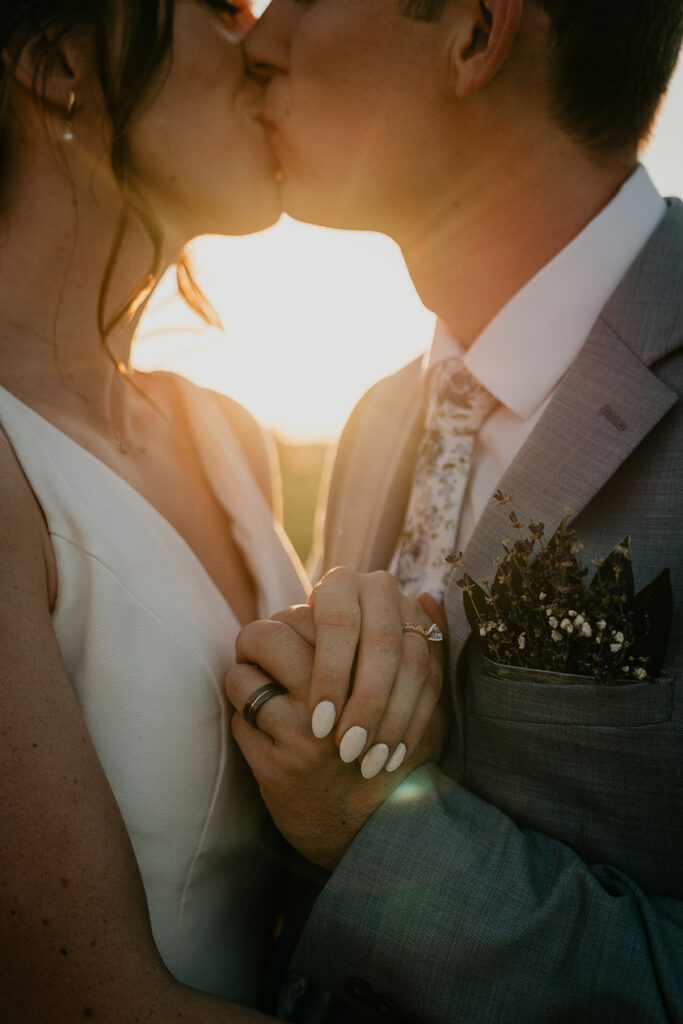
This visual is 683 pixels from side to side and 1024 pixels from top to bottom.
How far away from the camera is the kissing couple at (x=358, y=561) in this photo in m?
1.66

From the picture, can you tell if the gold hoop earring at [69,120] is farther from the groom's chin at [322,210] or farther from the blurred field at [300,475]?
the blurred field at [300,475]

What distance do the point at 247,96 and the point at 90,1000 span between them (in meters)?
2.90

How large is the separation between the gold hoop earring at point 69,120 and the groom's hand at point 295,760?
1792 mm

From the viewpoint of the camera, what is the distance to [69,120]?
238 centimetres

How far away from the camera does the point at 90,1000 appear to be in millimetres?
1433

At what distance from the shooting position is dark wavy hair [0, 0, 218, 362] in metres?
2.25

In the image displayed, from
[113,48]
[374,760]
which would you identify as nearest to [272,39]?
[113,48]

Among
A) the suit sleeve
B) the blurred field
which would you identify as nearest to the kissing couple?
the suit sleeve

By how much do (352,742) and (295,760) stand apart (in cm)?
17

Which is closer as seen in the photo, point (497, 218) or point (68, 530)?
point (68, 530)

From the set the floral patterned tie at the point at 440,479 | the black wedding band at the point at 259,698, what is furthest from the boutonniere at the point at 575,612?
the floral patterned tie at the point at 440,479

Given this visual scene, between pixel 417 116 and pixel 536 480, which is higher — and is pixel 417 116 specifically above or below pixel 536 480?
above

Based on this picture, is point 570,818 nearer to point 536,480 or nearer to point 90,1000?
point 536,480

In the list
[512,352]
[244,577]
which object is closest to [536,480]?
[512,352]
